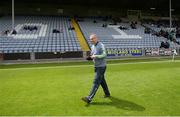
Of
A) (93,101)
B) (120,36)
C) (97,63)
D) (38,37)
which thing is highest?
(120,36)

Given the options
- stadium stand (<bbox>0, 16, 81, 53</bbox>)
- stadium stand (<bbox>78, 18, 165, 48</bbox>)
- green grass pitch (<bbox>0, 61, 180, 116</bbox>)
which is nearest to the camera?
green grass pitch (<bbox>0, 61, 180, 116</bbox>)

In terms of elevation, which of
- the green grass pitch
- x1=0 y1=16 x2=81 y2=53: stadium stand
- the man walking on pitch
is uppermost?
x1=0 y1=16 x2=81 y2=53: stadium stand

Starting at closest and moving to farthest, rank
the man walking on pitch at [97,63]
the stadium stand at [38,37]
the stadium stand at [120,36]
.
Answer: the man walking on pitch at [97,63] → the stadium stand at [38,37] → the stadium stand at [120,36]

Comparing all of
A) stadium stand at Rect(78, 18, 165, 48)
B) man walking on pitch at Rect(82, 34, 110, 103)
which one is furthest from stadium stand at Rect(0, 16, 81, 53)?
man walking on pitch at Rect(82, 34, 110, 103)

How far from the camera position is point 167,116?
21.2ft

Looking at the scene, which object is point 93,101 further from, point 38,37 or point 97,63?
point 38,37

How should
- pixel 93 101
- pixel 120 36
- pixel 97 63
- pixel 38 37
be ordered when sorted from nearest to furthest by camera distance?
pixel 97 63, pixel 93 101, pixel 38 37, pixel 120 36

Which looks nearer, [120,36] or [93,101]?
[93,101]

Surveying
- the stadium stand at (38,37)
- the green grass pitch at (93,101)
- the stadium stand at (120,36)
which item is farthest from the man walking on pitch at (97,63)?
the stadium stand at (120,36)

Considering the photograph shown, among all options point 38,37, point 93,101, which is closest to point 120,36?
point 38,37

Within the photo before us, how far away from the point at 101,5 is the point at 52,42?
17.8 metres

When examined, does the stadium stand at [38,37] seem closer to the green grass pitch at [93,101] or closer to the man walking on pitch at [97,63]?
the green grass pitch at [93,101]

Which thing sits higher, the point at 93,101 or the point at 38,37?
the point at 38,37

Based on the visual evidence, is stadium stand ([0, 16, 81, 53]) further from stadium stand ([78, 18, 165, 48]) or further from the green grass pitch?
the green grass pitch
